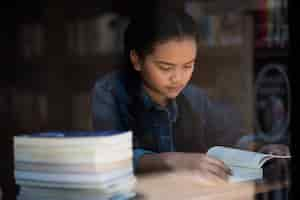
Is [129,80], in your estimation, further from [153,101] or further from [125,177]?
[125,177]

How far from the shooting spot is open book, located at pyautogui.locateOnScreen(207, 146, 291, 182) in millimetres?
1658

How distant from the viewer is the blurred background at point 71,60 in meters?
1.66

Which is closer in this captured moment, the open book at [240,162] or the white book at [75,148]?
the white book at [75,148]

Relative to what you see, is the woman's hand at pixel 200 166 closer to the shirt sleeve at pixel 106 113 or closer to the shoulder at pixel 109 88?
the shirt sleeve at pixel 106 113

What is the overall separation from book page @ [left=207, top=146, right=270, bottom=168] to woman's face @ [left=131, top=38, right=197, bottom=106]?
7.7 inches

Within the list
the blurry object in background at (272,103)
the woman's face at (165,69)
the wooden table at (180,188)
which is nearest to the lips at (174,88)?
the woman's face at (165,69)

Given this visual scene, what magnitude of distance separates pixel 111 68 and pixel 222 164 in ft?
1.29

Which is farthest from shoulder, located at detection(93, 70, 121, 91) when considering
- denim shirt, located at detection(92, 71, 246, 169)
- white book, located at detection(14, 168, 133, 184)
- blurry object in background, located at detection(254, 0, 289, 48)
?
blurry object in background, located at detection(254, 0, 289, 48)

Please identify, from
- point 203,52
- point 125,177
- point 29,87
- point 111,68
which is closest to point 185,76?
point 203,52

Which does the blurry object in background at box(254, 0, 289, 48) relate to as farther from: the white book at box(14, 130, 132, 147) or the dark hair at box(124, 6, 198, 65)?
the white book at box(14, 130, 132, 147)

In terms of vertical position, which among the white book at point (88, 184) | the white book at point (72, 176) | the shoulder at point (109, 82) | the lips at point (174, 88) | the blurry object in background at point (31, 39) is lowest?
the white book at point (88, 184)

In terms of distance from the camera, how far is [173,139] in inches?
64.6

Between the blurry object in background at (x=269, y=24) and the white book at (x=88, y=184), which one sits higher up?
the blurry object in background at (x=269, y=24)

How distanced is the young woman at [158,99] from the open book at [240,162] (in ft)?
0.06
